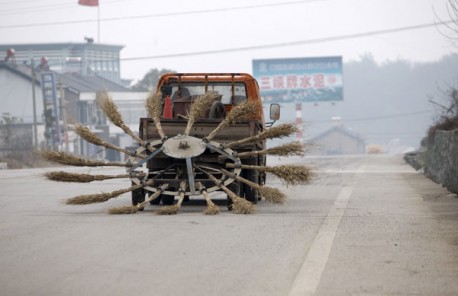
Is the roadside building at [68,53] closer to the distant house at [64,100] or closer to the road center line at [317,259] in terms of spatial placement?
the distant house at [64,100]

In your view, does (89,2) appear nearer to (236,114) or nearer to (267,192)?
(236,114)

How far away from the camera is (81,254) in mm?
10062

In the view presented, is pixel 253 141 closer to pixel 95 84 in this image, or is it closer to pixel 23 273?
pixel 23 273

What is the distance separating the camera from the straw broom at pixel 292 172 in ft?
51.5

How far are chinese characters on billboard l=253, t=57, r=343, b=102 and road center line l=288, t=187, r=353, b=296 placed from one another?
78.9 meters

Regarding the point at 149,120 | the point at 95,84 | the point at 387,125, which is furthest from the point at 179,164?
the point at 387,125

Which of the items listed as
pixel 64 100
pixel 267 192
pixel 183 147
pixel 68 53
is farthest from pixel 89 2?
pixel 267 192

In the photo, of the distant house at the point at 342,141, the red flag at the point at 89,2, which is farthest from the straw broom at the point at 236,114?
the distant house at the point at 342,141

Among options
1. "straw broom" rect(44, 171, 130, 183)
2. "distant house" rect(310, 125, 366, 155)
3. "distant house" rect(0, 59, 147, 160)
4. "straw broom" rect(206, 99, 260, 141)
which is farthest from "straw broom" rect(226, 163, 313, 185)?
"distant house" rect(310, 125, 366, 155)

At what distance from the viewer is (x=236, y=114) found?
622 inches

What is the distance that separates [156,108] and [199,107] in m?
0.83

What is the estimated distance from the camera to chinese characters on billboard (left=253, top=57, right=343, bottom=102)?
93.4 meters

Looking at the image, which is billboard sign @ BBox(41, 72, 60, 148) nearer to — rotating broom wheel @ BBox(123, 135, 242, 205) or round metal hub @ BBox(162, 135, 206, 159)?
rotating broom wheel @ BBox(123, 135, 242, 205)

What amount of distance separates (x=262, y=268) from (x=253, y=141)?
698cm
